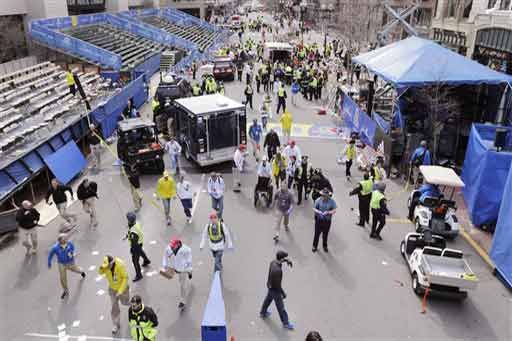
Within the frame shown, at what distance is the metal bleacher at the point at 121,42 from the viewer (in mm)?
33816

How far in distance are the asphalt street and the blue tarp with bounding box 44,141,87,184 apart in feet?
6.37

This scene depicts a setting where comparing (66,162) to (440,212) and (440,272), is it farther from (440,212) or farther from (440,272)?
(440,272)

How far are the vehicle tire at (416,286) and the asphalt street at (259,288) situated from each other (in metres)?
0.14

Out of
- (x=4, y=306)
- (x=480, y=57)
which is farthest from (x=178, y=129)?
(x=480, y=57)

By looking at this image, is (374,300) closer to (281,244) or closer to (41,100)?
(281,244)

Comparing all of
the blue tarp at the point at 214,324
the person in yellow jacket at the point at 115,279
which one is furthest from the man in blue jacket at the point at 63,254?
the blue tarp at the point at 214,324

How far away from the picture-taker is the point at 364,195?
11.1 meters

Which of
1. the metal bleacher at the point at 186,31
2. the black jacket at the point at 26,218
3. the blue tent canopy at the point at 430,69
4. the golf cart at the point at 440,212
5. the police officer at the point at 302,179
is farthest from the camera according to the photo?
the metal bleacher at the point at 186,31

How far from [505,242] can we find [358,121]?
36.5 ft

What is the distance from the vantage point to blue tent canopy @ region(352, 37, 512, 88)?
51.2ft

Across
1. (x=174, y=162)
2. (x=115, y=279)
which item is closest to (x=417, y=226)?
(x=115, y=279)

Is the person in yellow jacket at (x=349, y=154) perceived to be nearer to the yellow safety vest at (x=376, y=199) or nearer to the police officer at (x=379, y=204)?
the police officer at (x=379, y=204)

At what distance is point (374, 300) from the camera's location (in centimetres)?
863

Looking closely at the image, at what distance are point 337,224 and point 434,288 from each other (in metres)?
3.78
